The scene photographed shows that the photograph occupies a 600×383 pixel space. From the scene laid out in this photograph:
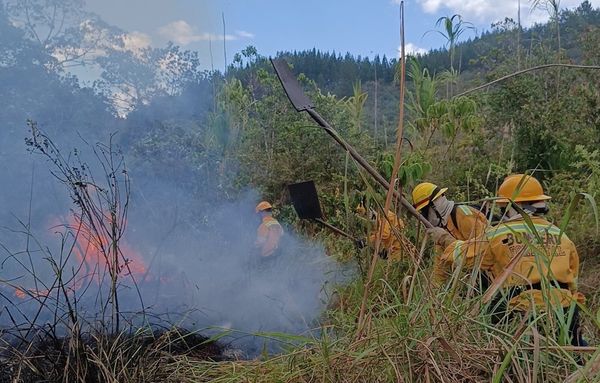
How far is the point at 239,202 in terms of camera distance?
6.76 meters

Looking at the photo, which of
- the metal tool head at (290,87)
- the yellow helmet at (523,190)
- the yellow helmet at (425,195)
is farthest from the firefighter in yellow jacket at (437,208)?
the metal tool head at (290,87)

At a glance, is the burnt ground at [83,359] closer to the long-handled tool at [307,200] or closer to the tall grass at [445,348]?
the tall grass at [445,348]

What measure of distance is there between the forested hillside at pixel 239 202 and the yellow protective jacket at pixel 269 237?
0.22 meters

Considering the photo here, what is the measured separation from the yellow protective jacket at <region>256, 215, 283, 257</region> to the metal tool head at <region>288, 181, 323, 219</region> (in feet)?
6.25

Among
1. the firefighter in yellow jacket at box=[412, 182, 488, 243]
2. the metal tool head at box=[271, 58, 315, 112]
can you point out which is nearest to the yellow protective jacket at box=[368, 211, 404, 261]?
the firefighter in yellow jacket at box=[412, 182, 488, 243]

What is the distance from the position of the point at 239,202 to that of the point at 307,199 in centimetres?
312

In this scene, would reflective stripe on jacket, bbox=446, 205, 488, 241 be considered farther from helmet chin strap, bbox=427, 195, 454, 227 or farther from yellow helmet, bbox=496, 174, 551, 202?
yellow helmet, bbox=496, 174, 551, 202

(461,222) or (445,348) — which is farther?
(461,222)

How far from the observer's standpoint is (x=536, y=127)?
25.7ft

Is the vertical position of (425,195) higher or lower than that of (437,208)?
higher

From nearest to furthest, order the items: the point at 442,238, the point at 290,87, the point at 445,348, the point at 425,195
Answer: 1. the point at 445,348
2. the point at 290,87
3. the point at 442,238
4. the point at 425,195

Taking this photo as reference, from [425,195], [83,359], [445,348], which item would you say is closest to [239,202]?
[425,195]

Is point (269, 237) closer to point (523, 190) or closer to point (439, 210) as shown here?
point (439, 210)

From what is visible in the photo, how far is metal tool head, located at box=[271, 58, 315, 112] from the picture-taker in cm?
323
